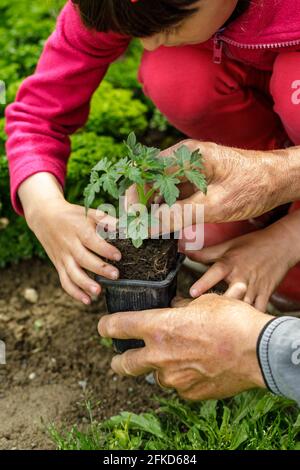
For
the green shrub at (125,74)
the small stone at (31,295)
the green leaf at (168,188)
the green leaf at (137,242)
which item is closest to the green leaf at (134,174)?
the green leaf at (168,188)

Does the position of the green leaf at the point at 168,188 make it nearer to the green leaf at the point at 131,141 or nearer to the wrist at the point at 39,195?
the green leaf at the point at 131,141

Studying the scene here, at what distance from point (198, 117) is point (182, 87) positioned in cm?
12

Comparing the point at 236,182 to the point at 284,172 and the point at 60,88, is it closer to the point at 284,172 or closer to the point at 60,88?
the point at 284,172

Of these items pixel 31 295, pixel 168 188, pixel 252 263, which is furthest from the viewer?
pixel 31 295

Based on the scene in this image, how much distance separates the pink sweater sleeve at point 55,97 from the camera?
230cm

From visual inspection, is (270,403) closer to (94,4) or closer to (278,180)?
(278,180)

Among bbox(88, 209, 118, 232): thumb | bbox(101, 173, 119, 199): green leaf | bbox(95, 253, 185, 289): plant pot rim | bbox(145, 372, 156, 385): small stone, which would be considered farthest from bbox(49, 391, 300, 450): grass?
bbox(101, 173, 119, 199): green leaf

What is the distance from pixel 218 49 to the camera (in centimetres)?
225

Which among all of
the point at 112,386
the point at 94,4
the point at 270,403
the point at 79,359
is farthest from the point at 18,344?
the point at 94,4

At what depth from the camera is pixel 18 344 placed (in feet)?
8.71

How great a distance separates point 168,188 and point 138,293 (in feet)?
1.23

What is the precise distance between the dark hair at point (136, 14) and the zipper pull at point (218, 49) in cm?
44

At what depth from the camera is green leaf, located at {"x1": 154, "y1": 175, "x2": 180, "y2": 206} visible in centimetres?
182

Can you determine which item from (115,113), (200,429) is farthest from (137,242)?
(115,113)
